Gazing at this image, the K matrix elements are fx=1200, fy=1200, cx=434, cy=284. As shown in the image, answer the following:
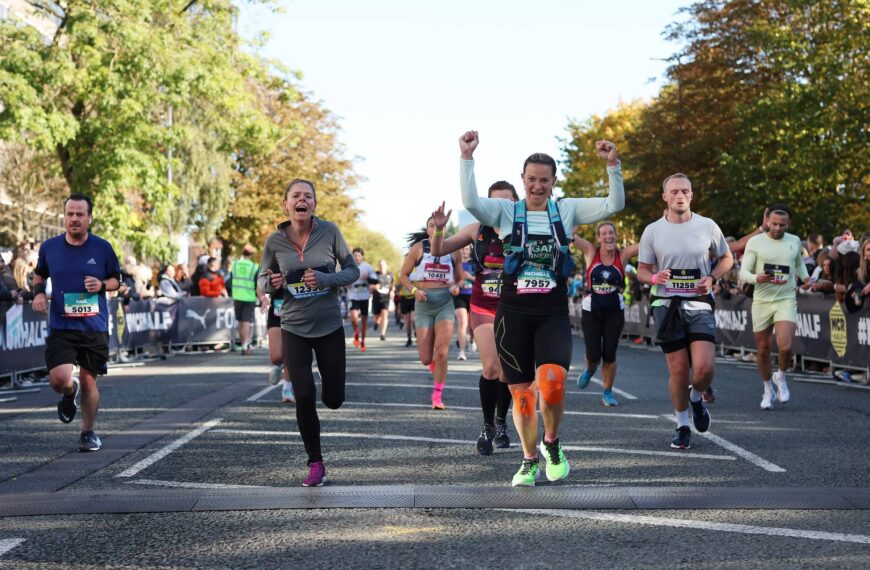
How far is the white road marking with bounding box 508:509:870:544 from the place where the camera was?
17.7ft

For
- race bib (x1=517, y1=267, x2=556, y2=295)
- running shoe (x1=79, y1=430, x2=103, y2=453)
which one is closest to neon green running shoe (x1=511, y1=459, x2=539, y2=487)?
race bib (x1=517, y1=267, x2=556, y2=295)

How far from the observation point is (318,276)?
702 cm

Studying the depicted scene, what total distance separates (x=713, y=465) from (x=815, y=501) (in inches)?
55.1

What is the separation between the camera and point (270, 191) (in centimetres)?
5725

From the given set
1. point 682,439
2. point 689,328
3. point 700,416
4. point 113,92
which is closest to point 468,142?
point 689,328

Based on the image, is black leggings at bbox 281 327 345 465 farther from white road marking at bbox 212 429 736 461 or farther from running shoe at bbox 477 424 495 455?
white road marking at bbox 212 429 736 461

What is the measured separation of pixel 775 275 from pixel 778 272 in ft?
0.19

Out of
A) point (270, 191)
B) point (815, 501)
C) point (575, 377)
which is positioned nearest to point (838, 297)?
point (575, 377)

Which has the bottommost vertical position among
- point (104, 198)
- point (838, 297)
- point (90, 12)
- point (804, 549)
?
point (804, 549)

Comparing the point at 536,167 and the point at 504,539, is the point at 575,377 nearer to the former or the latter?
the point at 536,167

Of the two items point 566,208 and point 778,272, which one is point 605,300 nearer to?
point 778,272

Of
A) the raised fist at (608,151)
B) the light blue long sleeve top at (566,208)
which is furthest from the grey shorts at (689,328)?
the raised fist at (608,151)

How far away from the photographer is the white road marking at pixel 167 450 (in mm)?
7551

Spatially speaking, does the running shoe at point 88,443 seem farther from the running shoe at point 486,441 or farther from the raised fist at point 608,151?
the raised fist at point 608,151
